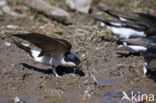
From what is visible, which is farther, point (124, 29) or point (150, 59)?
point (124, 29)

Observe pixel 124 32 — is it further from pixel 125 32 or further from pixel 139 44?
pixel 139 44

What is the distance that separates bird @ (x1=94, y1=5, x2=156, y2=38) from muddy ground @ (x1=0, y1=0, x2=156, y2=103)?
0.32 metres

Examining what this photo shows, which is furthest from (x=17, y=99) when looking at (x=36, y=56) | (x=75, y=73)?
(x=75, y=73)

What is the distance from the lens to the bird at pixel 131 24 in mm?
7602

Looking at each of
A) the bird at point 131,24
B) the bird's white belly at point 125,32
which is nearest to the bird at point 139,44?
the bird at point 131,24

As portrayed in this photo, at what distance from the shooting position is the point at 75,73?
20.1ft

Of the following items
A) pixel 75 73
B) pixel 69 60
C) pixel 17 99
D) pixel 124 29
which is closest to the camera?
pixel 17 99

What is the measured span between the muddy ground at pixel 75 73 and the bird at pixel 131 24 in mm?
325

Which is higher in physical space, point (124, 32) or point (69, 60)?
point (69, 60)

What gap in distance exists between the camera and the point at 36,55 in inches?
232

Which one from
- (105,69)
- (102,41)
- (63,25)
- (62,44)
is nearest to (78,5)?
(63,25)

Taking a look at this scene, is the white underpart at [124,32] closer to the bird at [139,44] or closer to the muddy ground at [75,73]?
the muddy ground at [75,73]

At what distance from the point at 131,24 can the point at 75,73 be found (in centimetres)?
→ 211

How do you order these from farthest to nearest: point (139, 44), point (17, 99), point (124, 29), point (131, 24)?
point (124, 29) → point (131, 24) → point (139, 44) → point (17, 99)
